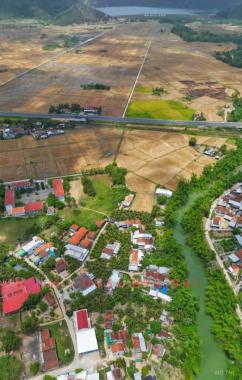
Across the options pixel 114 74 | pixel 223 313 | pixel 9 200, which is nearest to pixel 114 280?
pixel 223 313

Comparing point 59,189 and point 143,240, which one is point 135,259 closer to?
point 143,240

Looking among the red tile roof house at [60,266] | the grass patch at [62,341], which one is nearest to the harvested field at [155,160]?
the red tile roof house at [60,266]

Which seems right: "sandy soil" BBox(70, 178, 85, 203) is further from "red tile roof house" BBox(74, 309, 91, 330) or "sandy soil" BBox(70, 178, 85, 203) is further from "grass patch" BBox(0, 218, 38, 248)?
"red tile roof house" BBox(74, 309, 91, 330)

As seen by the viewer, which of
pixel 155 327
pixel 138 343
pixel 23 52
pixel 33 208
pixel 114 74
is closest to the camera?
pixel 138 343

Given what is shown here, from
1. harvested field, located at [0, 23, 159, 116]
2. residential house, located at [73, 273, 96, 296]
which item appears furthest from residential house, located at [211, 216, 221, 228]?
harvested field, located at [0, 23, 159, 116]

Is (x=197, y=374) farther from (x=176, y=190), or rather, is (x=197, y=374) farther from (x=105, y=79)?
(x=105, y=79)
